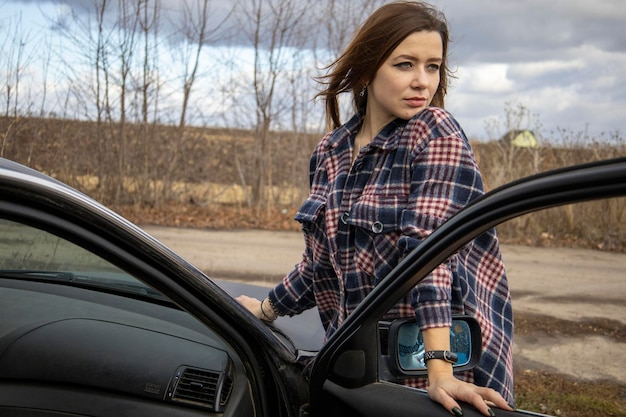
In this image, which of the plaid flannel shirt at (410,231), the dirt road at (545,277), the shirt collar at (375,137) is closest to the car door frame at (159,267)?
the plaid flannel shirt at (410,231)

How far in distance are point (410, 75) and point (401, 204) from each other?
442 mm

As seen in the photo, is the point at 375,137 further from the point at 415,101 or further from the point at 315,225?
the point at 315,225

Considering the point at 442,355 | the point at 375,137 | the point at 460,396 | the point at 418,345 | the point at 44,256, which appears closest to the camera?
the point at 460,396

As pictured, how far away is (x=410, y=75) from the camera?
210 centimetres

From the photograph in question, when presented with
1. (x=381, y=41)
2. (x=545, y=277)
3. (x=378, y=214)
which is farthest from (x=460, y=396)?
(x=545, y=277)

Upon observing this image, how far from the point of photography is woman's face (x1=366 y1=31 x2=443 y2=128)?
208cm

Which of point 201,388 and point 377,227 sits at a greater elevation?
point 377,227

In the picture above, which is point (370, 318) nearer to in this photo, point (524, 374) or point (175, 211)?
point (524, 374)

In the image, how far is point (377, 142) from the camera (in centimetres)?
205

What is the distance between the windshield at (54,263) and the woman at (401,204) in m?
0.48

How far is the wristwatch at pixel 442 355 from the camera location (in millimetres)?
1637

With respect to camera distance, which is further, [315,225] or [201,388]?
[315,225]

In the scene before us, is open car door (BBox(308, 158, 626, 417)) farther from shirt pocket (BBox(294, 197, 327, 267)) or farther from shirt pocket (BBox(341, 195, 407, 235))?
shirt pocket (BBox(294, 197, 327, 267))

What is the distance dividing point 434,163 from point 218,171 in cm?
1398
